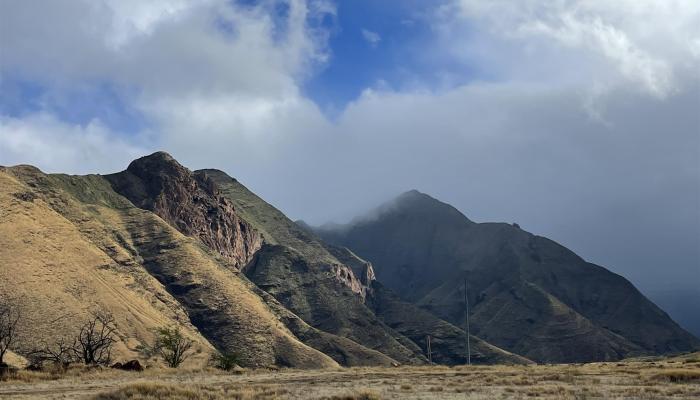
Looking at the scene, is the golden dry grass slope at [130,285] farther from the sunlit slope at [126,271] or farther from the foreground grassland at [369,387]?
the foreground grassland at [369,387]

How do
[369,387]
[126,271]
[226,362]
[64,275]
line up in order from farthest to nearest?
[126,271] → [64,275] → [226,362] → [369,387]

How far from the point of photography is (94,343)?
66.4 metres

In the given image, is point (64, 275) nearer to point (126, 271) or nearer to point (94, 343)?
point (126, 271)

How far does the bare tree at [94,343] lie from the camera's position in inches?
2424

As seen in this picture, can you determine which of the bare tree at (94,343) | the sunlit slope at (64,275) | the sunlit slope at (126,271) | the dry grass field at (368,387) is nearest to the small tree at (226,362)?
the bare tree at (94,343)

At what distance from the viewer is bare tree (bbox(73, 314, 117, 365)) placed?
202 feet

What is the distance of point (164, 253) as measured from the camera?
17212 centimetres

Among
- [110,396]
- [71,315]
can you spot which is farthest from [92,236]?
[110,396]

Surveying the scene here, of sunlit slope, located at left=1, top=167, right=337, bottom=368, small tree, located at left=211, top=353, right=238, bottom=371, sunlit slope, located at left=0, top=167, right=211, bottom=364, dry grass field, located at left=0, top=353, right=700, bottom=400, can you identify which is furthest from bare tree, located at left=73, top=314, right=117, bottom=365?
dry grass field, located at left=0, top=353, right=700, bottom=400

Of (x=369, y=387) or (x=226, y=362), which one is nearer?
(x=369, y=387)

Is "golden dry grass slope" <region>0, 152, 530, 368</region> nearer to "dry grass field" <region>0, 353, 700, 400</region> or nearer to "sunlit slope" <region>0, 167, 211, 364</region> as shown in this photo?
"sunlit slope" <region>0, 167, 211, 364</region>

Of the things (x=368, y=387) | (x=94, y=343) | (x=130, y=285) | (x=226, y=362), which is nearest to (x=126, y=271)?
(x=130, y=285)

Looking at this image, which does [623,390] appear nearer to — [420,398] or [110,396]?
[420,398]

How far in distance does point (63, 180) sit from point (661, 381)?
17515cm
